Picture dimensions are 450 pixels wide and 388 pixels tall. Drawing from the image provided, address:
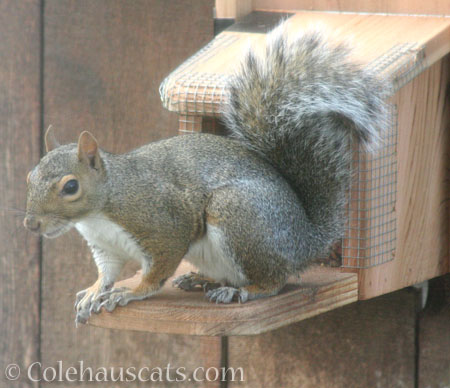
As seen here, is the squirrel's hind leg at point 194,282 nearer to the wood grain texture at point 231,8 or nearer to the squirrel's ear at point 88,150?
the squirrel's ear at point 88,150

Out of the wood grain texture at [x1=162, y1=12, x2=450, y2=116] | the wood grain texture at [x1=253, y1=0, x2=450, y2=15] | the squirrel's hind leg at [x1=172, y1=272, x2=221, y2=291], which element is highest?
the wood grain texture at [x1=253, y1=0, x2=450, y2=15]

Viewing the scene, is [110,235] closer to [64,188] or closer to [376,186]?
[64,188]

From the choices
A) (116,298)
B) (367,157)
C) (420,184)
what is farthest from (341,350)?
(116,298)

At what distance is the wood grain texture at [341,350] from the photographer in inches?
80.0

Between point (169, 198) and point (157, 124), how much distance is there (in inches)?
16.2

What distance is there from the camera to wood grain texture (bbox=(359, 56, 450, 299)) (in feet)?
5.86

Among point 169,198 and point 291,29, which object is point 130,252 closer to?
point 169,198

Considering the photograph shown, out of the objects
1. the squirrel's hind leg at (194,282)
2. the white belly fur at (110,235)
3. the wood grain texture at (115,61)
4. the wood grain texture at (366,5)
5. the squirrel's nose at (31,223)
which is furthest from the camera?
the wood grain texture at (115,61)

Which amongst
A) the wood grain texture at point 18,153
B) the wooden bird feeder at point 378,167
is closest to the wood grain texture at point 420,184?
the wooden bird feeder at point 378,167

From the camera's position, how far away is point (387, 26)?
185 cm

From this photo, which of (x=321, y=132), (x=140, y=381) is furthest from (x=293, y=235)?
(x=140, y=381)

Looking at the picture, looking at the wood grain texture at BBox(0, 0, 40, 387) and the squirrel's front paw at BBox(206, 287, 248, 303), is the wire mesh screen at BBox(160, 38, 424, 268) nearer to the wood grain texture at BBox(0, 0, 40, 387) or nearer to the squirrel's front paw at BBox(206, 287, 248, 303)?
the squirrel's front paw at BBox(206, 287, 248, 303)

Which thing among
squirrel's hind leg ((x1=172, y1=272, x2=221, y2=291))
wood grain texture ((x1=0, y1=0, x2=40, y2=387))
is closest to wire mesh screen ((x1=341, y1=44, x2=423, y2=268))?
squirrel's hind leg ((x1=172, y1=272, x2=221, y2=291))

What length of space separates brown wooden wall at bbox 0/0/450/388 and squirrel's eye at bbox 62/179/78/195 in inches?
18.6
